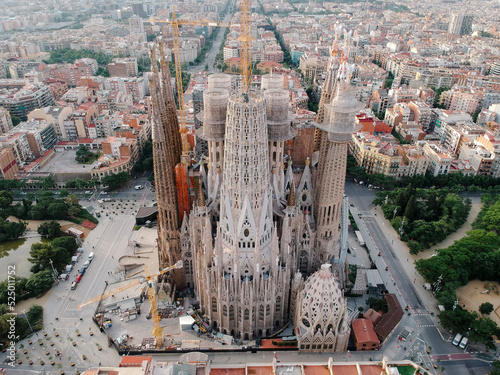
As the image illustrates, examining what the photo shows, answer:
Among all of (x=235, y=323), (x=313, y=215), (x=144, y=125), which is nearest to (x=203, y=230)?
(x=235, y=323)

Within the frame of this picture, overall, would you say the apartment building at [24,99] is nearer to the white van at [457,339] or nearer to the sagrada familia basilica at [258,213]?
the sagrada familia basilica at [258,213]

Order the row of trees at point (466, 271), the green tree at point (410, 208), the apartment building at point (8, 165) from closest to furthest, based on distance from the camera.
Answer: the row of trees at point (466, 271) → the green tree at point (410, 208) → the apartment building at point (8, 165)

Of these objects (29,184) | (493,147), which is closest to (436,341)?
(493,147)

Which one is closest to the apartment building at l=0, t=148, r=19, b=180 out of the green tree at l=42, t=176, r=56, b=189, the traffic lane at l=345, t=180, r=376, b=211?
the green tree at l=42, t=176, r=56, b=189

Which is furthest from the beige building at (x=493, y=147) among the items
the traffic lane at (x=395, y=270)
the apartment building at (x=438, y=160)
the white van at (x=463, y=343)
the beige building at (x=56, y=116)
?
the beige building at (x=56, y=116)

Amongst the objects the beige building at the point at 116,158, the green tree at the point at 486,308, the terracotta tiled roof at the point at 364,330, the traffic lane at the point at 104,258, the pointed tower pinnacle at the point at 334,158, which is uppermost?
the pointed tower pinnacle at the point at 334,158

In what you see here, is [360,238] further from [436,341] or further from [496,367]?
[496,367]

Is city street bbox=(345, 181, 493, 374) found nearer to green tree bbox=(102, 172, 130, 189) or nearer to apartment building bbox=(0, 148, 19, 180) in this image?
green tree bbox=(102, 172, 130, 189)
